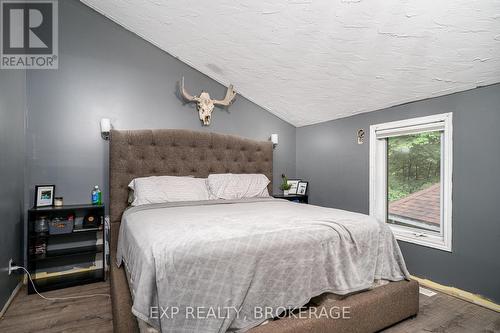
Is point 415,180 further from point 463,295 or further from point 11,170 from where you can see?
point 11,170

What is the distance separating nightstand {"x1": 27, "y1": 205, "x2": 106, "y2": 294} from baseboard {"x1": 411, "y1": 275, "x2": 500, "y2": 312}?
3118 mm

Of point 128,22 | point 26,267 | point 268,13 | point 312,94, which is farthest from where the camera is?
point 312,94

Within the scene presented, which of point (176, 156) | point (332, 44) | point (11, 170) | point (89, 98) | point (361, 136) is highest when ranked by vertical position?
point (332, 44)

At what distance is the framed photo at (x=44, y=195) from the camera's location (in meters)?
2.40

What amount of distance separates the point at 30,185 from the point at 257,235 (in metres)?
2.48

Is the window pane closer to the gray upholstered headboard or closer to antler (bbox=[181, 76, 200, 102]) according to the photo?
the gray upholstered headboard

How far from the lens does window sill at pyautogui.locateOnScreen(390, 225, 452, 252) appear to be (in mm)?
2320

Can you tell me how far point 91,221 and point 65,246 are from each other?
39 centimetres

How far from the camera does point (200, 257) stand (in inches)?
45.2

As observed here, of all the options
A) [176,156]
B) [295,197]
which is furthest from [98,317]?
[295,197]

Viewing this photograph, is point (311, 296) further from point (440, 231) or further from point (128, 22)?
point (128, 22)

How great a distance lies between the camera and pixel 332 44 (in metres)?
2.12

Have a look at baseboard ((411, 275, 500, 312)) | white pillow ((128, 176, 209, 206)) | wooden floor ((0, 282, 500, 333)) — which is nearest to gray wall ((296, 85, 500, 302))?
baseboard ((411, 275, 500, 312))

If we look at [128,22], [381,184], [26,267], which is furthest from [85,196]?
[381,184]
